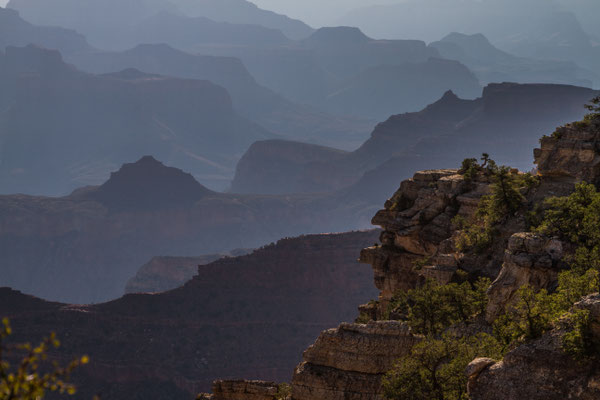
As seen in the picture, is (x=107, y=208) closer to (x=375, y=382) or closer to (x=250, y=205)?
(x=250, y=205)

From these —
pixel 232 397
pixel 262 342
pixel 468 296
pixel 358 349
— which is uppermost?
pixel 468 296

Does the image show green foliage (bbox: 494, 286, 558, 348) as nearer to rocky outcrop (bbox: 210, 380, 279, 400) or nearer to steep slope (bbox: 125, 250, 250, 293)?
rocky outcrop (bbox: 210, 380, 279, 400)

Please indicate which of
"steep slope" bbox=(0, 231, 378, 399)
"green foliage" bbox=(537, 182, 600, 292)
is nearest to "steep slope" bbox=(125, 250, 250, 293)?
"steep slope" bbox=(0, 231, 378, 399)

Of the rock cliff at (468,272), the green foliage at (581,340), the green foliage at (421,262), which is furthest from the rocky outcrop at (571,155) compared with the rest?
the green foliage at (581,340)

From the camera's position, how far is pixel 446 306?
2741 centimetres

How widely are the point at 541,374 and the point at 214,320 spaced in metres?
69.9

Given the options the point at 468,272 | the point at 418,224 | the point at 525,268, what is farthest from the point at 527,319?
the point at 418,224

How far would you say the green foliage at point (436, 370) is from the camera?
19750 millimetres

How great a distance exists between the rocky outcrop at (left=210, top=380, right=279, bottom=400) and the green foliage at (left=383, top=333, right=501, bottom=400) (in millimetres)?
6326

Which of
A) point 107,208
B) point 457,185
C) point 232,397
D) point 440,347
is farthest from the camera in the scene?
point 107,208

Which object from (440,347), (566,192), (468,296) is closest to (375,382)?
(440,347)

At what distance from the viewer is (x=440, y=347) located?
21.4 meters

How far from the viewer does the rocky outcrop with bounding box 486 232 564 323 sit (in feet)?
78.3

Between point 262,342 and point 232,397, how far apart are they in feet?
182
